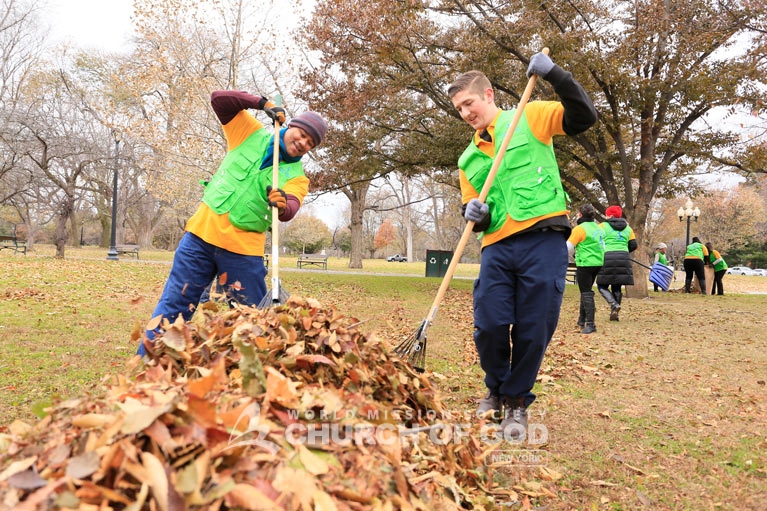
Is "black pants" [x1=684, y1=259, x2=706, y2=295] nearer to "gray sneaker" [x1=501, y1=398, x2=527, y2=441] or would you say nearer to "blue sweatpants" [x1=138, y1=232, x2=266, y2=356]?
"gray sneaker" [x1=501, y1=398, x2=527, y2=441]

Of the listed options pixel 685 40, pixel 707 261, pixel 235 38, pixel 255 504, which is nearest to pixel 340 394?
pixel 255 504

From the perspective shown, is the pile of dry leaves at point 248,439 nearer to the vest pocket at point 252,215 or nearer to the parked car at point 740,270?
the vest pocket at point 252,215

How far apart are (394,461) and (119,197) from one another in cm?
3973

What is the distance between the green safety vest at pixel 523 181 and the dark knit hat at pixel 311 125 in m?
1.19

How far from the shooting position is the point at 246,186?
3.53 meters

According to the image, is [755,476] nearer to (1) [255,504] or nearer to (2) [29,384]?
(1) [255,504]

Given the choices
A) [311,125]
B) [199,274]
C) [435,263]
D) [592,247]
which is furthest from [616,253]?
[435,263]

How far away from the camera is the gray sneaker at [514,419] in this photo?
309cm

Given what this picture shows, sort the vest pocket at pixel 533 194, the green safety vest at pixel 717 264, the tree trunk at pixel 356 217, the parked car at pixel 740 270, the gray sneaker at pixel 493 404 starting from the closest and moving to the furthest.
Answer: the vest pocket at pixel 533 194, the gray sneaker at pixel 493 404, the green safety vest at pixel 717 264, the tree trunk at pixel 356 217, the parked car at pixel 740 270

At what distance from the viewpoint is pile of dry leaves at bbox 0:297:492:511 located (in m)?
1.23

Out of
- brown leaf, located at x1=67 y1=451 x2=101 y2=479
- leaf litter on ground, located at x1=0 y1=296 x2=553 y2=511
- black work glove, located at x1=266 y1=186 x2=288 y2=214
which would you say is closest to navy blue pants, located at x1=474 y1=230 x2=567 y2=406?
leaf litter on ground, located at x1=0 y1=296 x2=553 y2=511

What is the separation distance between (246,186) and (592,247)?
5.92 m

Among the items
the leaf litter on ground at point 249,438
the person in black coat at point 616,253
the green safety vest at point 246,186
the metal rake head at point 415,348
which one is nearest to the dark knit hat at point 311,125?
the green safety vest at point 246,186

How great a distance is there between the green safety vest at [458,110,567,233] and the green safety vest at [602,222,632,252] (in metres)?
5.86
